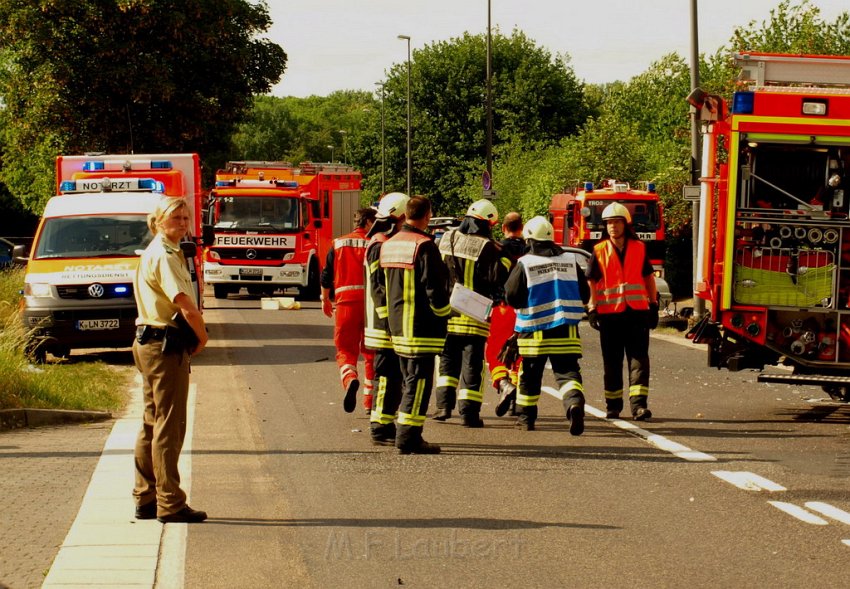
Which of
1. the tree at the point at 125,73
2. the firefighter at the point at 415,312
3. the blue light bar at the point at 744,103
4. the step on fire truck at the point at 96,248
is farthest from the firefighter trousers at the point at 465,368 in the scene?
the tree at the point at 125,73

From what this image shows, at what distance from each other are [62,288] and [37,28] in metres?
23.9

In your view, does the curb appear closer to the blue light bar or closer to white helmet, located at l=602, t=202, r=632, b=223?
white helmet, located at l=602, t=202, r=632, b=223

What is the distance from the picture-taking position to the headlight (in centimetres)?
1717

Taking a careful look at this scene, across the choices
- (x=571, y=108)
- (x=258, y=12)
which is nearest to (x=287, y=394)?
(x=258, y=12)

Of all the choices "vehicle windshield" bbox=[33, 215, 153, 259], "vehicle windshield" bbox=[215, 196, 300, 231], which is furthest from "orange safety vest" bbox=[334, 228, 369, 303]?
"vehicle windshield" bbox=[215, 196, 300, 231]

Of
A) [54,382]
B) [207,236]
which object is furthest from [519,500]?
[207,236]

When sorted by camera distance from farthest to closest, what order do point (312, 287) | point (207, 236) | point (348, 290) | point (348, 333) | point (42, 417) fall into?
point (312, 287) → point (207, 236) → point (348, 333) → point (348, 290) → point (42, 417)

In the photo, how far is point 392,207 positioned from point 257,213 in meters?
20.2

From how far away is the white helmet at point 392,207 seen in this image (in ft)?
35.8

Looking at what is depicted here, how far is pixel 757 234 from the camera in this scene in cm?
1236

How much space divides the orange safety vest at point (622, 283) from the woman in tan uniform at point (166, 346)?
5206 millimetres

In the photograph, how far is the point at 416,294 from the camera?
10.1 meters

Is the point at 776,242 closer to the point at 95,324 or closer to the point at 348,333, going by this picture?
the point at 348,333

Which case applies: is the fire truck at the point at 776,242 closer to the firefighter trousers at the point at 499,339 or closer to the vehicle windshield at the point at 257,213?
the firefighter trousers at the point at 499,339
